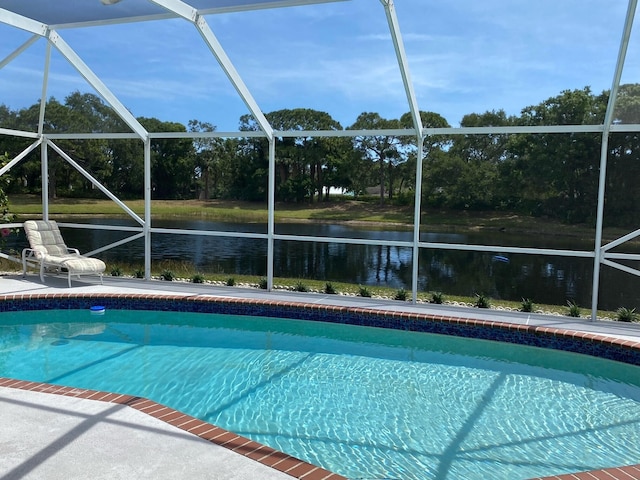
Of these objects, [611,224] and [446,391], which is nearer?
[446,391]

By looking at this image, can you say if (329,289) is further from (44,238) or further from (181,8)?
(44,238)

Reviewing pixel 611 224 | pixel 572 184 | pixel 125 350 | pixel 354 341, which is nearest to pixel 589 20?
pixel 354 341

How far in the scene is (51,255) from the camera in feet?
26.3

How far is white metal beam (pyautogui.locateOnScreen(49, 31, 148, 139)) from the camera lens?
7.06 meters

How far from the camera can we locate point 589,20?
734 cm

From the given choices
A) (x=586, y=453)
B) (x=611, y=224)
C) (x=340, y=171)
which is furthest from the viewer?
(x=340, y=171)

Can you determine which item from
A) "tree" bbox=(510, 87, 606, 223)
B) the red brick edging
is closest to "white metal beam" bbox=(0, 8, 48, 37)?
the red brick edging

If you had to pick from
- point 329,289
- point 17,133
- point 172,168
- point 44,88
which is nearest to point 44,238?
point 17,133

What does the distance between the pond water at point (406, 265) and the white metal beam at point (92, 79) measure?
4.83 meters

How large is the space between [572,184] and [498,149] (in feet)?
21.0

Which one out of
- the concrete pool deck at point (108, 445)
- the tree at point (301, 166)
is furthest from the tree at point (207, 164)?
the concrete pool deck at point (108, 445)

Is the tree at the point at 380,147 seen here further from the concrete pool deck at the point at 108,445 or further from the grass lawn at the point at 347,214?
the concrete pool deck at the point at 108,445

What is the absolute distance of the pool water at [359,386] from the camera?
Answer: 3424 millimetres

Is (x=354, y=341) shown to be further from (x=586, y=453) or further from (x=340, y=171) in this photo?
(x=340, y=171)
